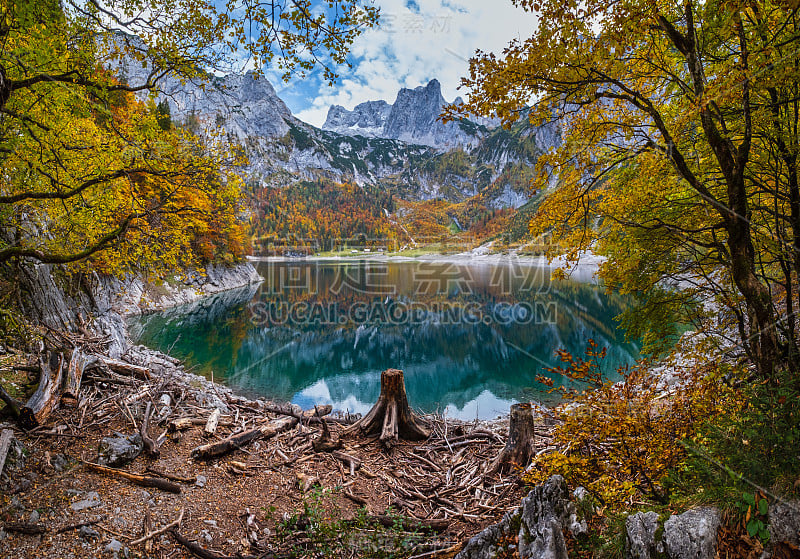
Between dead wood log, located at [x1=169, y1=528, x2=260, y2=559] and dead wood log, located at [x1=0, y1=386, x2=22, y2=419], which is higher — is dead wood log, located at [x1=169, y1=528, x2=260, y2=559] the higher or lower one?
the lower one

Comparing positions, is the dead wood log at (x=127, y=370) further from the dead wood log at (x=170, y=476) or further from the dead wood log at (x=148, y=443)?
the dead wood log at (x=170, y=476)

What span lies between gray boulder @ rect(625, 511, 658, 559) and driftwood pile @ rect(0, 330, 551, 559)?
2216mm

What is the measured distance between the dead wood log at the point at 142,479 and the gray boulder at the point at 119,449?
128 mm

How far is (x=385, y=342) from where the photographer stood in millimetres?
27438

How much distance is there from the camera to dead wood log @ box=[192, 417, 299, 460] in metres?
5.61

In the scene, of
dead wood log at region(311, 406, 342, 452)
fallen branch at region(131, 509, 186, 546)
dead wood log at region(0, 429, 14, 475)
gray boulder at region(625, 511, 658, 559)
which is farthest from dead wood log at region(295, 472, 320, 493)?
gray boulder at region(625, 511, 658, 559)

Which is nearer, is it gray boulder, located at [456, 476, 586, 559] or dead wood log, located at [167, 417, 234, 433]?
gray boulder, located at [456, 476, 586, 559]

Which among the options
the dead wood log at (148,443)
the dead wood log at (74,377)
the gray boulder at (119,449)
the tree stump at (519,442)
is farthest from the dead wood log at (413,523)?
the dead wood log at (74,377)

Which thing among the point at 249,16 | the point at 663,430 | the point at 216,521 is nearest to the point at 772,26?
the point at 663,430

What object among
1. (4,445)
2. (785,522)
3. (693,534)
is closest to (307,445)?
(4,445)

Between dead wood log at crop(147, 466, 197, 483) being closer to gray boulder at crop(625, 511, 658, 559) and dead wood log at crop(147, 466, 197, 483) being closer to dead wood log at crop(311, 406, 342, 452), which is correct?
dead wood log at crop(311, 406, 342, 452)

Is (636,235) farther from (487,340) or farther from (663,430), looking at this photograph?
(487,340)

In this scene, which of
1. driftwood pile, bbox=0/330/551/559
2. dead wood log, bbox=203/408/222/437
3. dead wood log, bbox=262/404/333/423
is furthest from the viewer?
dead wood log, bbox=262/404/333/423

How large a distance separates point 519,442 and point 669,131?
16.4ft
